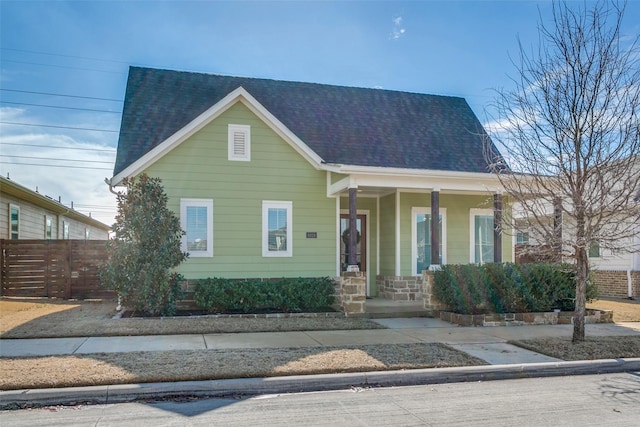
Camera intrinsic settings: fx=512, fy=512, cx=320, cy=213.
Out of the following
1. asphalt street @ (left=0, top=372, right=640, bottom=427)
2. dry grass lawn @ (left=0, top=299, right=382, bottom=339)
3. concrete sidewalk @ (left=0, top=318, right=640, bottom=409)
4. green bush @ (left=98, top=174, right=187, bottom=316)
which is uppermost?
green bush @ (left=98, top=174, right=187, bottom=316)

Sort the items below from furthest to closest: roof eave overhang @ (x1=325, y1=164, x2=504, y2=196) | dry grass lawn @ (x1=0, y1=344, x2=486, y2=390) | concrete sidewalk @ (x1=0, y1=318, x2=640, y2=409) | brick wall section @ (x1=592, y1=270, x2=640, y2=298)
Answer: brick wall section @ (x1=592, y1=270, x2=640, y2=298), roof eave overhang @ (x1=325, y1=164, x2=504, y2=196), dry grass lawn @ (x1=0, y1=344, x2=486, y2=390), concrete sidewalk @ (x1=0, y1=318, x2=640, y2=409)

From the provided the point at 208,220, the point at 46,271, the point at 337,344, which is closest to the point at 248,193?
the point at 208,220

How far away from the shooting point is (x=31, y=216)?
750 inches

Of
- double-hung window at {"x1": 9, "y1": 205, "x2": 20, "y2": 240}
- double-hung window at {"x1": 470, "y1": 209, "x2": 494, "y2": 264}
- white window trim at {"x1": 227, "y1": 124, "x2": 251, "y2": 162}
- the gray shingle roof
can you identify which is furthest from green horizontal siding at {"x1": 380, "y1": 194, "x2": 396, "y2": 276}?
double-hung window at {"x1": 9, "y1": 205, "x2": 20, "y2": 240}

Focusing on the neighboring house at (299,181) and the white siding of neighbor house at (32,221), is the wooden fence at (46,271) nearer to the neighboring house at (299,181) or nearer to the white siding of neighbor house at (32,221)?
Result: the white siding of neighbor house at (32,221)

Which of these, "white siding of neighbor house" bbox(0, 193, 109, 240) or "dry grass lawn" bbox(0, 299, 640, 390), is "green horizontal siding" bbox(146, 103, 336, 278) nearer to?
"dry grass lawn" bbox(0, 299, 640, 390)

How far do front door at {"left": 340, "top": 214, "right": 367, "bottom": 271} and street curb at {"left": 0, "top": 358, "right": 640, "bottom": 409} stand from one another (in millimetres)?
7620

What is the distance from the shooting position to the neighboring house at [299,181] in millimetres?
12422

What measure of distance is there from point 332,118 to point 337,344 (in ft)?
28.5

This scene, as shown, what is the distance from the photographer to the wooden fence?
15055 millimetres

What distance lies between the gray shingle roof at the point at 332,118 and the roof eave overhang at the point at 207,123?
0.72 meters

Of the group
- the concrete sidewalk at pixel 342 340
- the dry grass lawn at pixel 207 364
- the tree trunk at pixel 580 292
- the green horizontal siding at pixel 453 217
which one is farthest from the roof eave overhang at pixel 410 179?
the dry grass lawn at pixel 207 364

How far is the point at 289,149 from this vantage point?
43.2ft

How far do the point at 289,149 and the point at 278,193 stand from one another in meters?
1.18
